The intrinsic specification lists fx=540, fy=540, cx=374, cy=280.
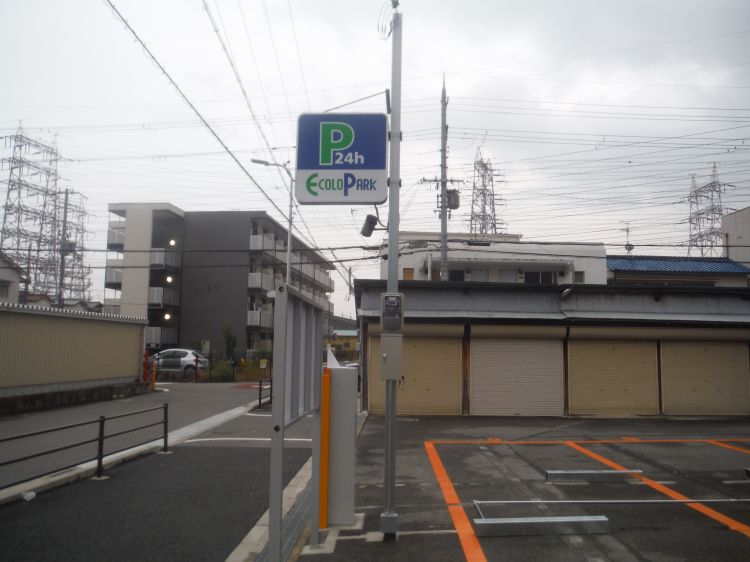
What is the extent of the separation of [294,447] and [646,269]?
27.6 meters

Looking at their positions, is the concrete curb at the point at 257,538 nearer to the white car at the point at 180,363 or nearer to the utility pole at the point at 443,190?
the utility pole at the point at 443,190

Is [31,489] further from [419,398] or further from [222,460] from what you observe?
[419,398]

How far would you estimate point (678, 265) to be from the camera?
1288 inches

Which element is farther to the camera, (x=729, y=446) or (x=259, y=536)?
(x=729, y=446)

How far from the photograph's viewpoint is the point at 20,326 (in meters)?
17.0

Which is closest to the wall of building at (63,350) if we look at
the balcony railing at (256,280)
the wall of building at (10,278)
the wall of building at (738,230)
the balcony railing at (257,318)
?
the wall of building at (10,278)

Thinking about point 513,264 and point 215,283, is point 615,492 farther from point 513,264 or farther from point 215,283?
point 215,283

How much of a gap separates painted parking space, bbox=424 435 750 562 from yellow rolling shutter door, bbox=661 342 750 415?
466 cm

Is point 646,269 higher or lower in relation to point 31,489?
higher

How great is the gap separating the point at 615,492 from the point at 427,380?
31.2 ft

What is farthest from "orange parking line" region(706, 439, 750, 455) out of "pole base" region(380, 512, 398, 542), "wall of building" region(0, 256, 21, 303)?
"wall of building" region(0, 256, 21, 303)

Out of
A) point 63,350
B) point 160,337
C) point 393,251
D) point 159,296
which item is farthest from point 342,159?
point 159,296

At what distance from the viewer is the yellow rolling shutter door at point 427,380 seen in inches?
671

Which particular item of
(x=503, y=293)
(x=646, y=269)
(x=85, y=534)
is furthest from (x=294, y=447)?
(x=646, y=269)
